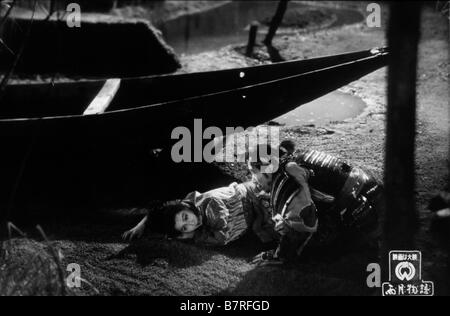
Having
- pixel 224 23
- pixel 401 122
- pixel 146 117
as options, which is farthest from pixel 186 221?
pixel 224 23

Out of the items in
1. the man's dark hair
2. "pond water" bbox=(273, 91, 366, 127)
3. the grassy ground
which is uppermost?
"pond water" bbox=(273, 91, 366, 127)

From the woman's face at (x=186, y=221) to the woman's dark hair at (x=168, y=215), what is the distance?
0.03 meters

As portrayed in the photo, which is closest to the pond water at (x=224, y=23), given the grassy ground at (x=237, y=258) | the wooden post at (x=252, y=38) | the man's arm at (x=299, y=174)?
the wooden post at (x=252, y=38)

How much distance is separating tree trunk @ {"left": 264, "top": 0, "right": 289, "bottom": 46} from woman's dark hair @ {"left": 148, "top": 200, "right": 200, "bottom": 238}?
7564mm

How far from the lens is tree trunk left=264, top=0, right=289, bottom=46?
11180mm

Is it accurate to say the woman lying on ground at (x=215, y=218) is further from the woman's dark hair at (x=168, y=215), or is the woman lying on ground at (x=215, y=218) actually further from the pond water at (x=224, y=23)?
the pond water at (x=224, y=23)

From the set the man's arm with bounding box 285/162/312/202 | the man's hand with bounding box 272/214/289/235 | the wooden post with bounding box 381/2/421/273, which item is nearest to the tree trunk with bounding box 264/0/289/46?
the man's arm with bounding box 285/162/312/202

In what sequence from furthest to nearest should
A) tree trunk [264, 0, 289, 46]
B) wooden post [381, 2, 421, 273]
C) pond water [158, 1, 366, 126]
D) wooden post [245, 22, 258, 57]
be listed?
pond water [158, 1, 366, 126] → tree trunk [264, 0, 289, 46] → wooden post [245, 22, 258, 57] → wooden post [381, 2, 421, 273]

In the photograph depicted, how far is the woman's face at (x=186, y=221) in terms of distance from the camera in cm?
462

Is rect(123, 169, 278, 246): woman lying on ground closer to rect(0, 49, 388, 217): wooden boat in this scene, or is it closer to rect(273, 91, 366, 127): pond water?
rect(0, 49, 388, 217): wooden boat

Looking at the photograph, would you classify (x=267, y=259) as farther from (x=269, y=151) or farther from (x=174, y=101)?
(x=174, y=101)

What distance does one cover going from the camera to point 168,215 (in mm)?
4602

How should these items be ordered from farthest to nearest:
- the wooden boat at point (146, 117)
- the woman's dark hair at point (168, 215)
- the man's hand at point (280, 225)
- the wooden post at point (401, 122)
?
the wooden boat at point (146, 117) → the woman's dark hair at point (168, 215) → the man's hand at point (280, 225) → the wooden post at point (401, 122)
